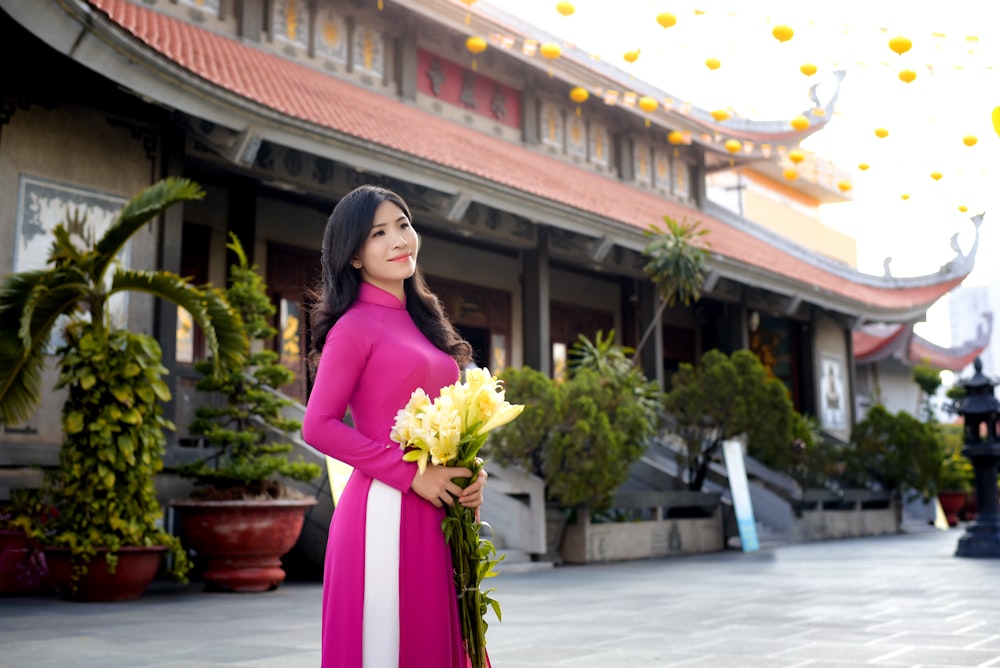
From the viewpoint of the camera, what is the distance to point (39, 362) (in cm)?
732

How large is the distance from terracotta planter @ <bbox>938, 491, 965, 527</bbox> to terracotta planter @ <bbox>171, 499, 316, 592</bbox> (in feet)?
55.6

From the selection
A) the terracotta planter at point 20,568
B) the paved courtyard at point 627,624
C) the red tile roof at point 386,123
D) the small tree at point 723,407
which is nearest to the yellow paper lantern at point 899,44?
the paved courtyard at point 627,624

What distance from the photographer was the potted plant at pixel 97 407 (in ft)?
23.4

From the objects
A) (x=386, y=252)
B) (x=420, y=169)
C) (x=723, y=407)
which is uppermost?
(x=420, y=169)

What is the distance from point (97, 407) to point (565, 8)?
419 cm

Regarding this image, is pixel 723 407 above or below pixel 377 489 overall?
above

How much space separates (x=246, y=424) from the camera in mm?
8695

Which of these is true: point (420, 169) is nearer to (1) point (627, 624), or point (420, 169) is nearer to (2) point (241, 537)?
(2) point (241, 537)

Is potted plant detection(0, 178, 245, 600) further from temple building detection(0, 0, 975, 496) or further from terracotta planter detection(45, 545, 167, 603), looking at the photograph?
temple building detection(0, 0, 975, 496)

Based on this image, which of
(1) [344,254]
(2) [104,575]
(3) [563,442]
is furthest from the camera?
(3) [563,442]

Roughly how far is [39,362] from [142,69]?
8.37 ft

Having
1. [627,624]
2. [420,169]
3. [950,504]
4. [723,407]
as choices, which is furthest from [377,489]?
[950,504]

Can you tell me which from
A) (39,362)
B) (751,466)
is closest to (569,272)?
(751,466)

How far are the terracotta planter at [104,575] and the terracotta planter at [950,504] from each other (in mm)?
18038
